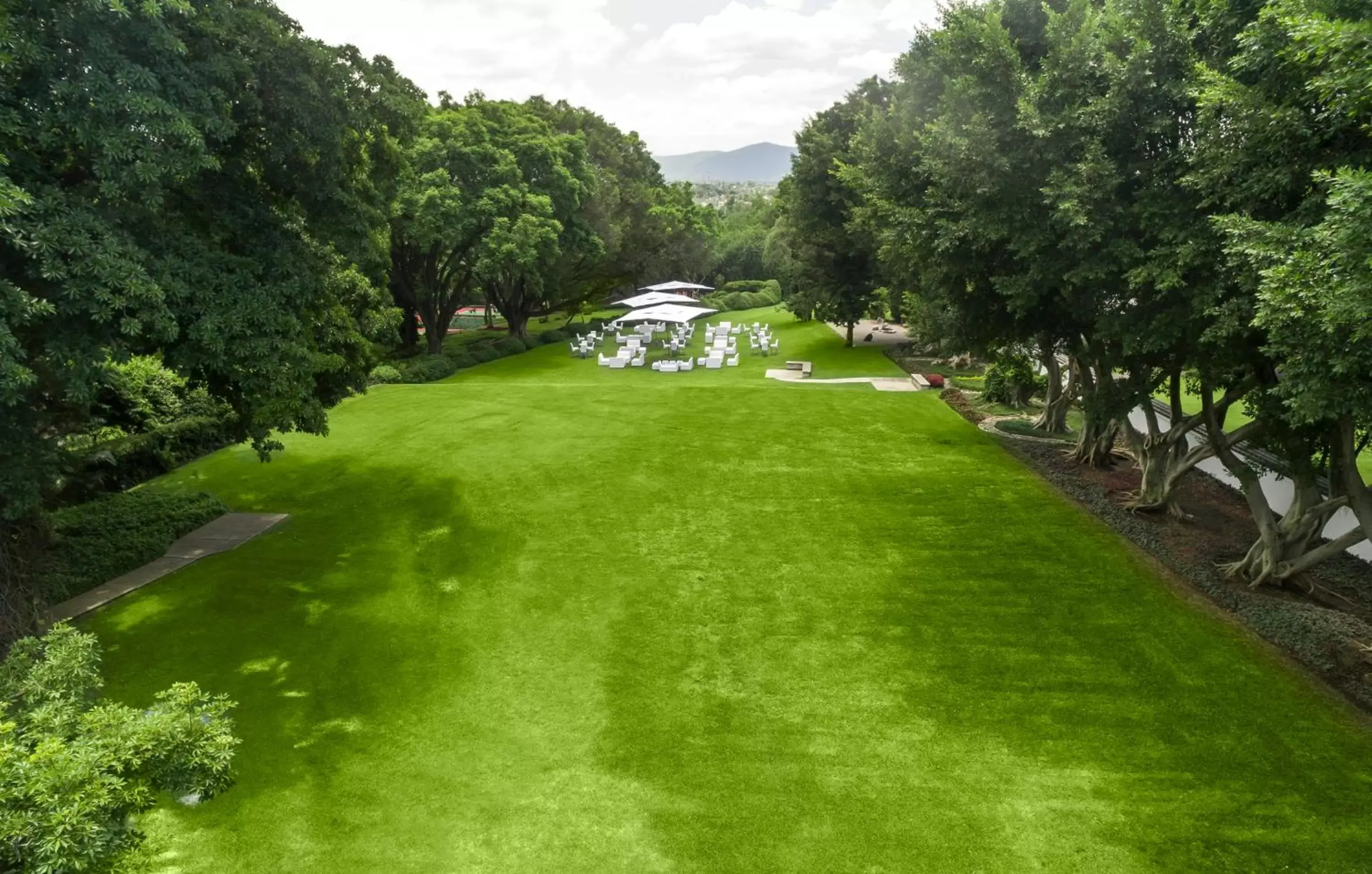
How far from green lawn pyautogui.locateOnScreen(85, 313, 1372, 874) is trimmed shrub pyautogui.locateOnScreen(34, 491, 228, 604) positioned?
791 millimetres

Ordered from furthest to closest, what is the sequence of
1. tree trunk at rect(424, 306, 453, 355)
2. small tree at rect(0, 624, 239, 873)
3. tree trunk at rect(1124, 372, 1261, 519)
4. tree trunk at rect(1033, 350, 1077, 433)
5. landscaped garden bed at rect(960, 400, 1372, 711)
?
Result: tree trunk at rect(424, 306, 453, 355) < tree trunk at rect(1033, 350, 1077, 433) < tree trunk at rect(1124, 372, 1261, 519) < landscaped garden bed at rect(960, 400, 1372, 711) < small tree at rect(0, 624, 239, 873)

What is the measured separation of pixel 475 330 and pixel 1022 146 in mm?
39239

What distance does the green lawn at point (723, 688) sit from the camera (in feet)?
21.0

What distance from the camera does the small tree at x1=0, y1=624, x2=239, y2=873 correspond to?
3572 mm

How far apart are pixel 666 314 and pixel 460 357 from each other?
926cm

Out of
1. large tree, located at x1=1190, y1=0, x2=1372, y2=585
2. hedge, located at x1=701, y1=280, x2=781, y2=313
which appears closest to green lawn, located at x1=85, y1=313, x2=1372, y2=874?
large tree, located at x1=1190, y1=0, x2=1372, y2=585

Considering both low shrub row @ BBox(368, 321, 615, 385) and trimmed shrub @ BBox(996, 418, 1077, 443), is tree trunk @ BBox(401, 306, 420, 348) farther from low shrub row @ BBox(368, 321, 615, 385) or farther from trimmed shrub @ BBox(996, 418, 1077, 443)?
trimmed shrub @ BBox(996, 418, 1077, 443)

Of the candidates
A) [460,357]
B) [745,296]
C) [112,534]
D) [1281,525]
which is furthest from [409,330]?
[745,296]

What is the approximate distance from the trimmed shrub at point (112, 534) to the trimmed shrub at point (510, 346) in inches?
848

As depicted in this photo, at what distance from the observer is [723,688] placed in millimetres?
8539

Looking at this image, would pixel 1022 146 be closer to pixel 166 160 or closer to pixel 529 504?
pixel 529 504

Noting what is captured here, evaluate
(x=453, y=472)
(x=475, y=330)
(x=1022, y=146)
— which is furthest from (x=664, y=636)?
(x=475, y=330)

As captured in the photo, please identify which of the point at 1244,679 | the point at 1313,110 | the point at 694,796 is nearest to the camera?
the point at 694,796

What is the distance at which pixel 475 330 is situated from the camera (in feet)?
151
